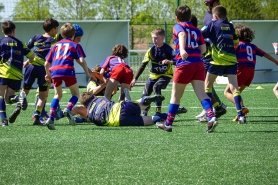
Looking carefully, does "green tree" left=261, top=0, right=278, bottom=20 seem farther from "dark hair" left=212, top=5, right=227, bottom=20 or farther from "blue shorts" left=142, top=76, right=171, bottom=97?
"dark hair" left=212, top=5, right=227, bottom=20

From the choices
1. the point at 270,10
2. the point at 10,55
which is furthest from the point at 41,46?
the point at 270,10

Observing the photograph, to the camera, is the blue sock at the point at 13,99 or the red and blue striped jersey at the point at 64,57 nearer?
the red and blue striped jersey at the point at 64,57

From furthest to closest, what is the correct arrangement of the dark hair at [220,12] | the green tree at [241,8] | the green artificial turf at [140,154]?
the green tree at [241,8]
the dark hair at [220,12]
the green artificial turf at [140,154]

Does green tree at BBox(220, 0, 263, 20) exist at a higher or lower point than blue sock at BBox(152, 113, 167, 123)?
lower

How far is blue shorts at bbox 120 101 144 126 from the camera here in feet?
29.3

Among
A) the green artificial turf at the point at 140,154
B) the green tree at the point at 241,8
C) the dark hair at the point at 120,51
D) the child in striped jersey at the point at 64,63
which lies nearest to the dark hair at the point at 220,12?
the green artificial turf at the point at 140,154

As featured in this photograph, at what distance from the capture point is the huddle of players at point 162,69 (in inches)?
326

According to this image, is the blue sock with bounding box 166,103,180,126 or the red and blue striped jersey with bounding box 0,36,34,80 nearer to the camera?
the blue sock with bounding box 166,103,180,126

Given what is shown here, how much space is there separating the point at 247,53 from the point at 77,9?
2467 centimetres

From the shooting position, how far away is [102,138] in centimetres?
794

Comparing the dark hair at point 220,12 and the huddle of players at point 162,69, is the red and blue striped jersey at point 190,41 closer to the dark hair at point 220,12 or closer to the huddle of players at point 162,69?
the huddle of players at point 162,69

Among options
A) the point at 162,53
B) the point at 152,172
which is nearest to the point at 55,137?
the point at 152,172

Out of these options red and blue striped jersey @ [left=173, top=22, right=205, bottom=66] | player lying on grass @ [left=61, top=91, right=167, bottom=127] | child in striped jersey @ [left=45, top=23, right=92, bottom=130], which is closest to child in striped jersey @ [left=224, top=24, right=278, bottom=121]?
player lying on grass @ [left=61, top=91, right=167, bottom=127]

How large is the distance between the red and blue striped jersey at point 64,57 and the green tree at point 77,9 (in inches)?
977
